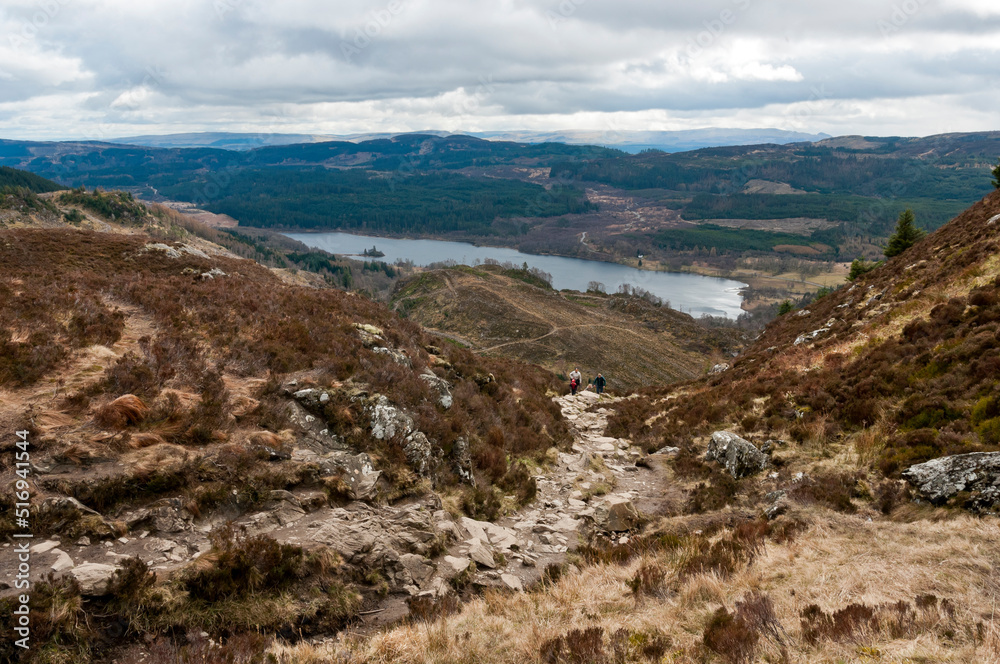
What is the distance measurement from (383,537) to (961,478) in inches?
397

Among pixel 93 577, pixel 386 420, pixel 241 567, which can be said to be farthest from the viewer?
pixel 386 420

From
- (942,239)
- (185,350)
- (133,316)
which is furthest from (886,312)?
(133,316)

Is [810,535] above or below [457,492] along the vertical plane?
above

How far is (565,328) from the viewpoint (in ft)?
220

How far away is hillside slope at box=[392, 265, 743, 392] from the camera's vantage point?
58.2m

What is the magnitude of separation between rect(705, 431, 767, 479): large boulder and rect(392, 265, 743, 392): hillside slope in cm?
2976

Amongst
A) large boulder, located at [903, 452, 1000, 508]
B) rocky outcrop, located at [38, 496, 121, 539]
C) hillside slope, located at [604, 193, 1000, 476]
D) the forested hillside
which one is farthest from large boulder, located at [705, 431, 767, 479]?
the forested hillside

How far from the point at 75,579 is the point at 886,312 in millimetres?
24003

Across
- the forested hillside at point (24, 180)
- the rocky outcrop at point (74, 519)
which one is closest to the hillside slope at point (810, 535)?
the rocky outcrop at point (74, 519)

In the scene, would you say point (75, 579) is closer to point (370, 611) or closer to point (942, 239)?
point (370, 611)

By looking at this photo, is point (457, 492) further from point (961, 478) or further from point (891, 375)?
point (891, 375)

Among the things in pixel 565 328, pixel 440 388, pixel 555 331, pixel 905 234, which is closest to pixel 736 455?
pixel 440 388

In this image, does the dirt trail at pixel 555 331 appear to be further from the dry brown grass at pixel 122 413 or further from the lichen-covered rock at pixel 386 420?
the dry brown grass at pixel 122 413

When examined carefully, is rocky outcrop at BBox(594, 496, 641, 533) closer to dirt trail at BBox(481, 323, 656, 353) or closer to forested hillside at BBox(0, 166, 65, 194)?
dirt trail at BBox(481, 323, 656, 353)
